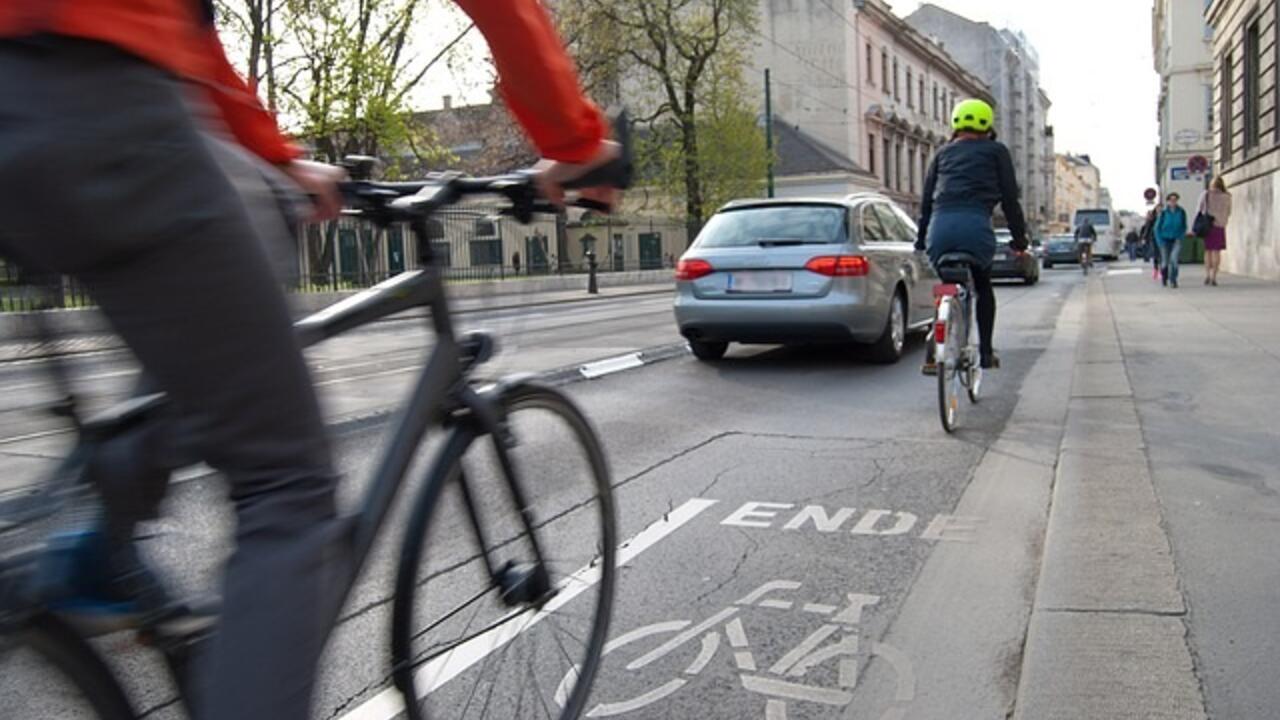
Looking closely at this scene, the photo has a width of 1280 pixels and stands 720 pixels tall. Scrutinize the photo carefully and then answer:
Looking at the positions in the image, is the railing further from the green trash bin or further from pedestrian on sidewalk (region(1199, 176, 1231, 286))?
the green trash bin

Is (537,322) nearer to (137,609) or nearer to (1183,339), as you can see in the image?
(1183,339)

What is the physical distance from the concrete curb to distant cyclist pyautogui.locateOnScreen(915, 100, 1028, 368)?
166cm

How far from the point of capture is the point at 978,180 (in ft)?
22.8

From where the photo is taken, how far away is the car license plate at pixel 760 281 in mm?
9125

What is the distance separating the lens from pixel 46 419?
1633mm

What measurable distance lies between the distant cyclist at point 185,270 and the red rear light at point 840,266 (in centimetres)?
761

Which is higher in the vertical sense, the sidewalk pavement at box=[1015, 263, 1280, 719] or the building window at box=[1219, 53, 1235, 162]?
the building window at box=[1219, 53, 1235, 162]

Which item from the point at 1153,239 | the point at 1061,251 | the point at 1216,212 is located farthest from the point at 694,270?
the point at 1061,251

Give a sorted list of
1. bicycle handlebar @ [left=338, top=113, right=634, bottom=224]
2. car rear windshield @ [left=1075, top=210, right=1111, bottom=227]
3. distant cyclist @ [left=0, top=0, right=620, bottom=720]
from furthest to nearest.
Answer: car rear windshield @ [left=1075, top=210, right=1111, bottom=227], bicycle handlebar @ [left=338, top=113, right=634, bottom=224], distant cyclist @ [left=0, top=0, right=620, bottom=720]

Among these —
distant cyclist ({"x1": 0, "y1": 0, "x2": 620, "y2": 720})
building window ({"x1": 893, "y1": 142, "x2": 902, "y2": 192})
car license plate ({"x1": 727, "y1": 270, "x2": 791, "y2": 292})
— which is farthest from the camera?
building window ({"x1": 893, "y1": 142, "x2": 902, "y2": 192})

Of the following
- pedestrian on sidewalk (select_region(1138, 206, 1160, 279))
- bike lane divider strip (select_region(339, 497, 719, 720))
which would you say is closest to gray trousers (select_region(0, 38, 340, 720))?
bike lane divider strip (select_region(339, 497, 719, 720))

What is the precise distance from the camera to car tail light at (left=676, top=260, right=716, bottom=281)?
9.37 metres

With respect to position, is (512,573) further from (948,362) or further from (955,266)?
(955,266)

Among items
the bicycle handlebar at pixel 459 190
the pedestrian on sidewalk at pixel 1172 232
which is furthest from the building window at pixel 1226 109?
the bicycle handlebar at pixel 459 190
